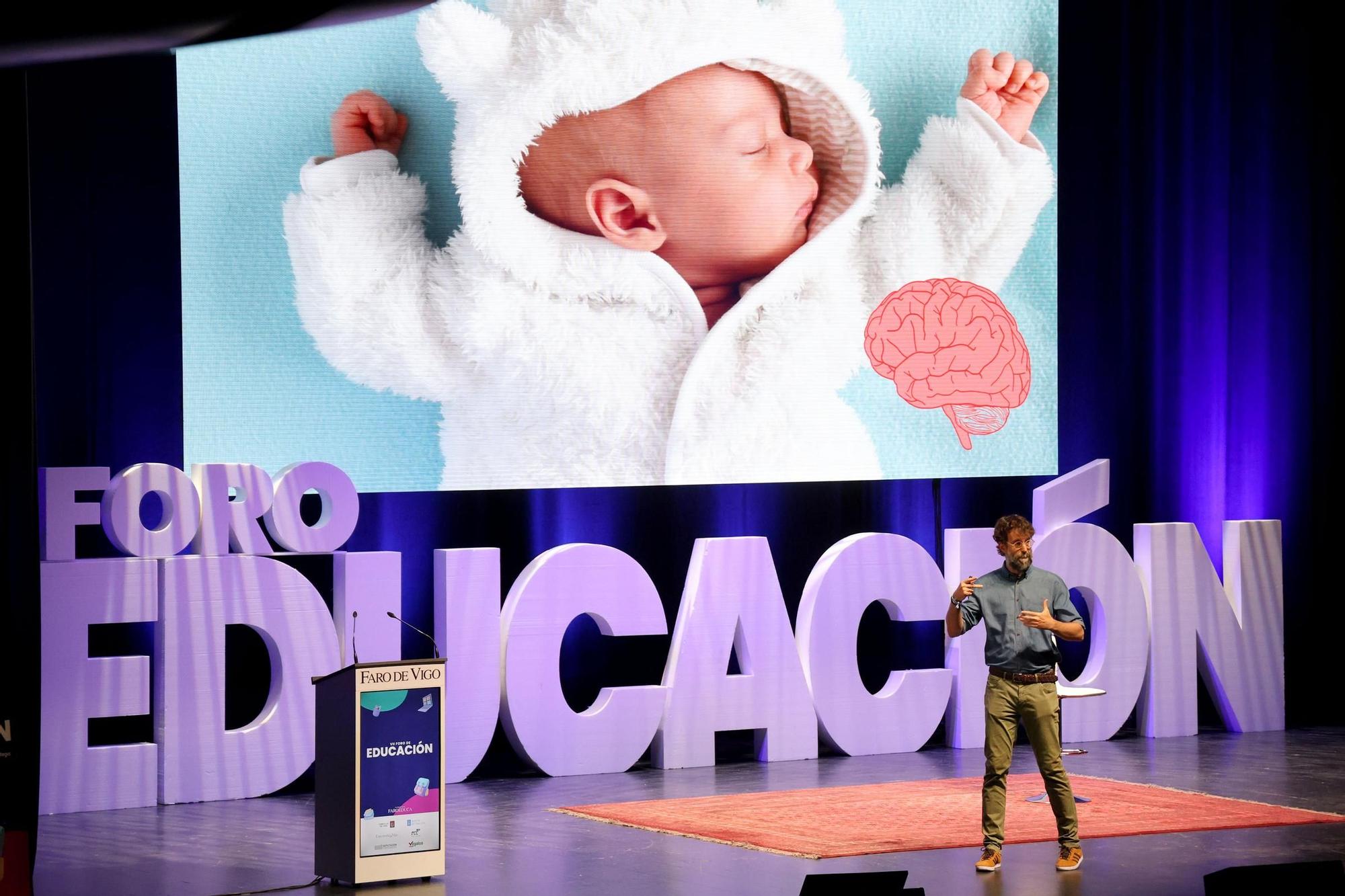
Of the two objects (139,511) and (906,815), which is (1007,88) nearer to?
(906,815)

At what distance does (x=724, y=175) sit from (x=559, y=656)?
240cm

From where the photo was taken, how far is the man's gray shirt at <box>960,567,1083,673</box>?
19.8 feet

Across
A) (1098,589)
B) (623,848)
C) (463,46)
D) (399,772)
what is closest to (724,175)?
(463,46)

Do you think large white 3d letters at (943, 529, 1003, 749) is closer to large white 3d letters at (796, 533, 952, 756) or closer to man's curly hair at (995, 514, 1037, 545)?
large white 3d letters at (796, 533, 952, 756)

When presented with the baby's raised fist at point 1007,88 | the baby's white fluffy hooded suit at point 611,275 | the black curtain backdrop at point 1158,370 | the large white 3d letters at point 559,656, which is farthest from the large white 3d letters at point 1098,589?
the large white 3d letters at point 559,656

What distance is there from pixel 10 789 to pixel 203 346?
6.80 ft

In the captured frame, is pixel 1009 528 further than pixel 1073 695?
No

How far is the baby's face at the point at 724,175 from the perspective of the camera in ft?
28.6

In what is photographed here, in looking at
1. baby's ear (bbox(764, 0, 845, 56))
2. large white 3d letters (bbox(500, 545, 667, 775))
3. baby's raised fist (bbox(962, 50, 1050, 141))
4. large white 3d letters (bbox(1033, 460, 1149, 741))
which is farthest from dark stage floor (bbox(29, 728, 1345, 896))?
baby's ear (bbox(764, 0, 845, 56))

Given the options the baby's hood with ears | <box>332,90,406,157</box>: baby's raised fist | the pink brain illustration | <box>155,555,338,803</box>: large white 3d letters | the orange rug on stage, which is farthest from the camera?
the pink brain illustration

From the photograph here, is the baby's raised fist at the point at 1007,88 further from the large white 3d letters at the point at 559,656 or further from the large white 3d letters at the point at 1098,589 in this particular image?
the large white 3d letters at the point at 559,656

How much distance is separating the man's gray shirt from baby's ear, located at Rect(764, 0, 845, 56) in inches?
145

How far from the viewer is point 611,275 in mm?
8602

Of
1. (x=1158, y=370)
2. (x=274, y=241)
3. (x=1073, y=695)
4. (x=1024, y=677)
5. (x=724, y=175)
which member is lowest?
(x=1073, y=695)
